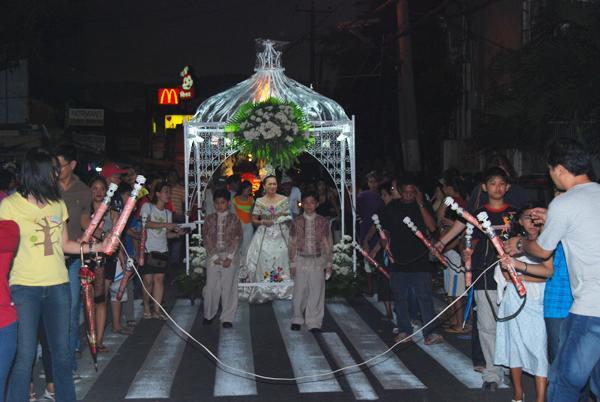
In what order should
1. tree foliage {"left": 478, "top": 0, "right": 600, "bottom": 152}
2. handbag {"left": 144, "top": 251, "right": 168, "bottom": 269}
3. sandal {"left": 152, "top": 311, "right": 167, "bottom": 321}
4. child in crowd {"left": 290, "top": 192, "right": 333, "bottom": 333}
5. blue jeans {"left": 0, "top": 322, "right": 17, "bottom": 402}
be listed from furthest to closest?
sandal {"left": 152, "top": 311, "right": 167, "bottom": 321}, handbag {"left": 144, "top": 251, "right": 168, "bottom": 269}, child in crowd {"left": 290, "top": 192, "right": 333, "bottom": 333}, tree foliage {"left": 478, "top": 0, "right": 600, "bottom": 152}, blue jeans {"left": 0, "top": 322, "right": 17, "bottom": 402}

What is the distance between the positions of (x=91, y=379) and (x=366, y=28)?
29.5 metres

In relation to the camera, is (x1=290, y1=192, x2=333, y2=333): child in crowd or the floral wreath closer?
(x1=290, y1=192, x2=333, y2=333): child in crowd

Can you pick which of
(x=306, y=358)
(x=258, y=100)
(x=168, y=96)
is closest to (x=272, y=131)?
(x=258, y=100)

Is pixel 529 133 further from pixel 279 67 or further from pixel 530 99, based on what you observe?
pixel 279 67

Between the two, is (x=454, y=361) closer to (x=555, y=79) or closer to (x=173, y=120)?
(x=555, y=79)

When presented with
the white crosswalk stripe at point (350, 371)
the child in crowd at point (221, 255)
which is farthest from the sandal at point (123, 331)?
the white crosswalk stripe at point (350, 371)

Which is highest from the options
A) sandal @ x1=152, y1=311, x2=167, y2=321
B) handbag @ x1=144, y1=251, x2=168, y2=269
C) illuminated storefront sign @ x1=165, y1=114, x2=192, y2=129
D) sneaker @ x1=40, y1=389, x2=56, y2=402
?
illuminated storefront sign @ x1=165, y1=114, x2=192, y2=129

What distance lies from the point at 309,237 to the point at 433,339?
2.31 metres

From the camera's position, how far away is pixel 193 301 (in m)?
14.7

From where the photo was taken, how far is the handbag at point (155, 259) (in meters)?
12.4

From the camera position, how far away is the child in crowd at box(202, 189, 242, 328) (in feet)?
40.8

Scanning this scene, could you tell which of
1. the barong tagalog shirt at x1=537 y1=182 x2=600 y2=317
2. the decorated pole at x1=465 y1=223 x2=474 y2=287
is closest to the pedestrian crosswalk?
the decorated pole at x1=465 y1=223 x2=474 y2=287

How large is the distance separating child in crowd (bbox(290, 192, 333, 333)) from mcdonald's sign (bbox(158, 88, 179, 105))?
40138 mm

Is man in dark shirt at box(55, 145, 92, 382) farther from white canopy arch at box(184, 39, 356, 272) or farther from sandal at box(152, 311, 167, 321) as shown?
white canopy arch at box(184, 39, 356, 272)
